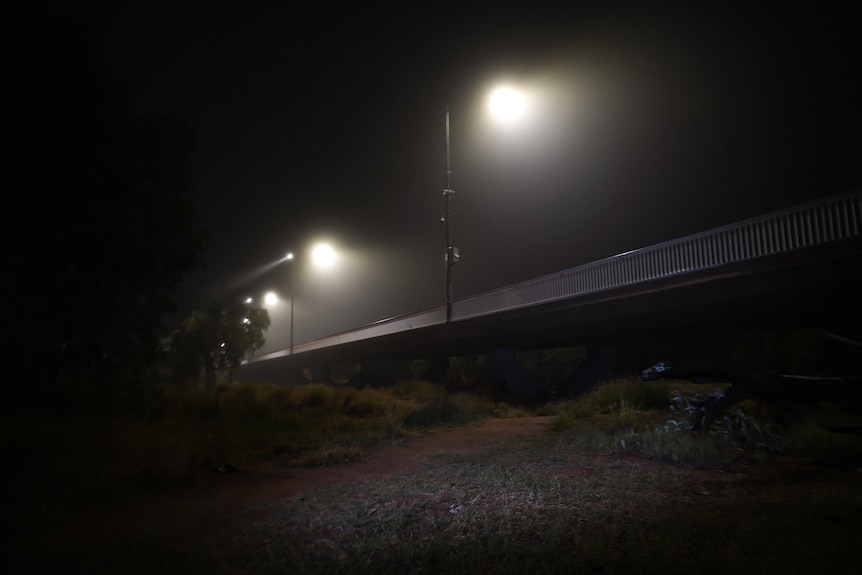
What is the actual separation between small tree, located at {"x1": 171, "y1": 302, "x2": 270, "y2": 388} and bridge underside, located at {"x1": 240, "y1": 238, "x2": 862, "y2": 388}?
370 inches

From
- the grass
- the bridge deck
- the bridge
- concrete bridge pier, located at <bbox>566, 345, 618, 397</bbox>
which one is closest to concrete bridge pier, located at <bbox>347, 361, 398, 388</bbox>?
the bridge

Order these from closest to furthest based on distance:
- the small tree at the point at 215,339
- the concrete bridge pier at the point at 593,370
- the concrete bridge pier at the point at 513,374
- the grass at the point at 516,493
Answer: the grass at the point at 516,493 < the concrete bridge pier at the point at 593,370 < the concrete bridge pier at the point at 513,374 < the small tree at the point at 215,339

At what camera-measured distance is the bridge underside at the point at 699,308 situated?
11359mm

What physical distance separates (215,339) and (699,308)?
2209cm

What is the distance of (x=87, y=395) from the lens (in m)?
11.1

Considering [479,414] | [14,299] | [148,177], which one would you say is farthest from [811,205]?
[14,299]

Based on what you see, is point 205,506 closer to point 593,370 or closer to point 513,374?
point 513,374

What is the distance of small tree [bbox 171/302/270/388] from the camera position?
27938 millimetres

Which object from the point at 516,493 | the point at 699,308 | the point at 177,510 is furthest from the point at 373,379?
the point at 516,493

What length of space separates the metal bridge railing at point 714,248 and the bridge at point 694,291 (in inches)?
0.9

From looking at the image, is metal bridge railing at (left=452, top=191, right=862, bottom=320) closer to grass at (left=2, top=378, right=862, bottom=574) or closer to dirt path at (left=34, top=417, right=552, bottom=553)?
grass at (left=2, top=378, right=862, bottom=574)

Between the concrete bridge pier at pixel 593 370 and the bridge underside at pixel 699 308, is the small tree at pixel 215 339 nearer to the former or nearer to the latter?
the bridge underside at pixel 699 308

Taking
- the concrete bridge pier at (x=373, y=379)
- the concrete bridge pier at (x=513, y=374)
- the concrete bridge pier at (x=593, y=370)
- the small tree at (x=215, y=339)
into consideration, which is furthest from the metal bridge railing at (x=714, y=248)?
the small tree at (x=215, y=339)

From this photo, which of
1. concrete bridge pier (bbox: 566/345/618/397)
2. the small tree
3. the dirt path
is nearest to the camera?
the dirt path
